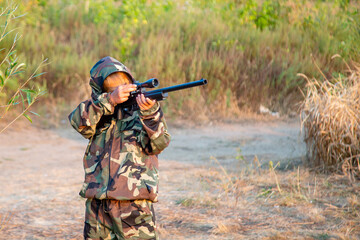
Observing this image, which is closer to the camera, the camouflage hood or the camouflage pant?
the camouflage pant

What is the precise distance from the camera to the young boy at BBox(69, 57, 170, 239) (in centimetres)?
Result: 269

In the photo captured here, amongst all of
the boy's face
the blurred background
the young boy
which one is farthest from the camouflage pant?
the blurred background

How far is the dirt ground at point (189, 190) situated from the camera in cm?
426

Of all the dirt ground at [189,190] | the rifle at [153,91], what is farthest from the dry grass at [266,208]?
the rifle at [153,91]

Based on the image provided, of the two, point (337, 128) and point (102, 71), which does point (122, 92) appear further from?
point (337, 128)

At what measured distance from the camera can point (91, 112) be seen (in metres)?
2.74

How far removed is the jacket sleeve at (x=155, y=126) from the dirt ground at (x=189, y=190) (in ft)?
5.31

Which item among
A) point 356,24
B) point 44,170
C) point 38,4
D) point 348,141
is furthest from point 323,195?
point 38,4

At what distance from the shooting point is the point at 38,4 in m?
11.5

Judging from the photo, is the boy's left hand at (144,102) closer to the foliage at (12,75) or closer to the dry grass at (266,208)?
the foliage at (12,75)

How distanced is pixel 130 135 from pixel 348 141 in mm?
3475

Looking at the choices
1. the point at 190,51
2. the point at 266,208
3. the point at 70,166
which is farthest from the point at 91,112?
the point at 190,51

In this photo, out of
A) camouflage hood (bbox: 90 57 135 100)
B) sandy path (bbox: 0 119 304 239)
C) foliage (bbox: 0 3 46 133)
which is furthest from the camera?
sandy path (bbox: 0 119 304 239)

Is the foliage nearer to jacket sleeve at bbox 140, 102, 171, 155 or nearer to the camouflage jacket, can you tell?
the camouflage jacket
